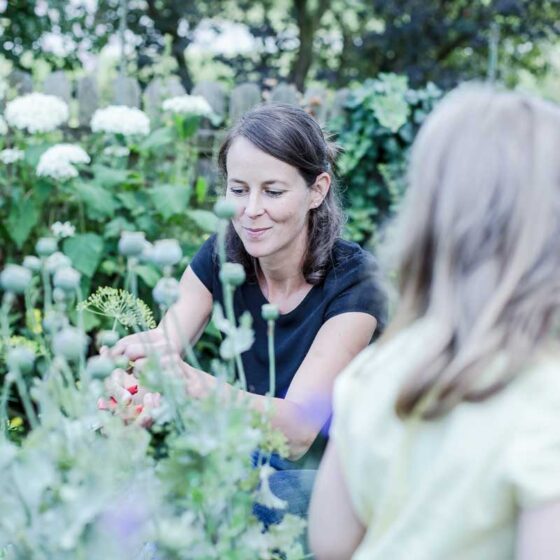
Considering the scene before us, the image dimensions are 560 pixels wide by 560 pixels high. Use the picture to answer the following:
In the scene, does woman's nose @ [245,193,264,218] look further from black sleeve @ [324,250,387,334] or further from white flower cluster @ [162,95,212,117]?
white flower cluster @ [162,95,212,117]

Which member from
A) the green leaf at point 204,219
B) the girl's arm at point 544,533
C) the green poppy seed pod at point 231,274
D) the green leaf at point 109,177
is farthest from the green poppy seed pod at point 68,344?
the green leaf at point 109,177

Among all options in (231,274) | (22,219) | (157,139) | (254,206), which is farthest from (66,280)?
(157,139)

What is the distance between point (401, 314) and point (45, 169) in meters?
2.64

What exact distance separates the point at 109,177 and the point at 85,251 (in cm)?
41

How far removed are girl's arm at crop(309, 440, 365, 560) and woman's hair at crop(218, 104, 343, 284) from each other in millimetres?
1120

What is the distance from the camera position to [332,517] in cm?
111

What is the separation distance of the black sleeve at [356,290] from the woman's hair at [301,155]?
7 centimetres

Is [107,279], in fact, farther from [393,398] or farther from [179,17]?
[179,17]

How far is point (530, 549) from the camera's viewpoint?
90 centimetres

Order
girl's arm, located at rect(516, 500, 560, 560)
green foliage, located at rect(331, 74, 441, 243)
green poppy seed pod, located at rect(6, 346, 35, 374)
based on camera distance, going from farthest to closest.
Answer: green foliage, located at rect(331, 74, 441, 243)
green poppy seed pod, located at rect(6, 346, 35, 374)
girl's arm, located at rect(516, 500, 560, 560)

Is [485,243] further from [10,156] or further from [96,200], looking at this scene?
[10,156]

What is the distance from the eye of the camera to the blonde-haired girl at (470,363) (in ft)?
3.03

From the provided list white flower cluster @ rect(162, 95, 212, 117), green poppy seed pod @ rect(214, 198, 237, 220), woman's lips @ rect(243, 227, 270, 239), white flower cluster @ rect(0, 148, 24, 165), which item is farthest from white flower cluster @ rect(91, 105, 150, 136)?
green poppy seed pod @ rect(214, 198, 237, 220)

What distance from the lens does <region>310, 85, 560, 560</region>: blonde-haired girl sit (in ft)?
3.03
